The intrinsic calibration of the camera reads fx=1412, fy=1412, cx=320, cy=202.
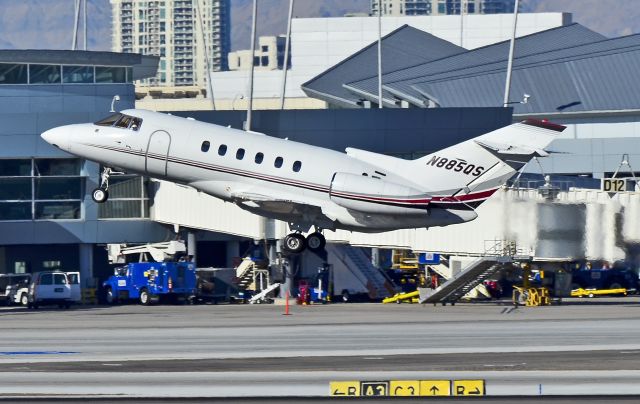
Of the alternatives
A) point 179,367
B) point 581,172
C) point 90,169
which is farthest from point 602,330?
point 581,172

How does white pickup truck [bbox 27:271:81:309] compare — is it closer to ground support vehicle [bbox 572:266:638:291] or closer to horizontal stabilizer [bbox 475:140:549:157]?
horizontal stabilizer [bbox 475:140:549:157]

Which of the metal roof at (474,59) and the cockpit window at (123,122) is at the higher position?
the metal roof at (474,59)

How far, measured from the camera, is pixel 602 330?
56.2 meters

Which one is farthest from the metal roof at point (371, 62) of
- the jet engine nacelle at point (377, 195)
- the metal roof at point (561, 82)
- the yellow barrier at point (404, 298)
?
the jet engine nacelle at point (377, 195)

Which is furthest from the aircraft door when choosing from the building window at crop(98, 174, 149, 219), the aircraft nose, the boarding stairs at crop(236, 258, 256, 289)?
the building window at crop(98, 174, 149, 219)

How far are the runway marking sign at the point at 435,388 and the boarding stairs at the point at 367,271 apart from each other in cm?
4895

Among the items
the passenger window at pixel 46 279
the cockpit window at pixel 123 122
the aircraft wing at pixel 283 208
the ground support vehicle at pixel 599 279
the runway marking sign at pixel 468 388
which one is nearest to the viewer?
the runway marking sign at pixel 468 388

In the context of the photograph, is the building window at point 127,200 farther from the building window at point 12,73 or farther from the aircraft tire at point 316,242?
the aircraft tire at point 316,242

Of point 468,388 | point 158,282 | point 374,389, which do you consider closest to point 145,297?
point 158,282

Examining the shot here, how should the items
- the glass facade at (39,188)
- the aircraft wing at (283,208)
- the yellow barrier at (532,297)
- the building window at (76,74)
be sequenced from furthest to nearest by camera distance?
1. the glass facade at (39,188)
2. the building window at (76,74)
3. the yellow barrier at (532,297)
4. the aircraft wing at (283,208)

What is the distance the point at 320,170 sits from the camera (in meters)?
60.0

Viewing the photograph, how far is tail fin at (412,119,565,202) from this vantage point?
59.7 meters

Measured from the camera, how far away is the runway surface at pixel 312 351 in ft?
128

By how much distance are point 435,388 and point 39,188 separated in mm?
62153
